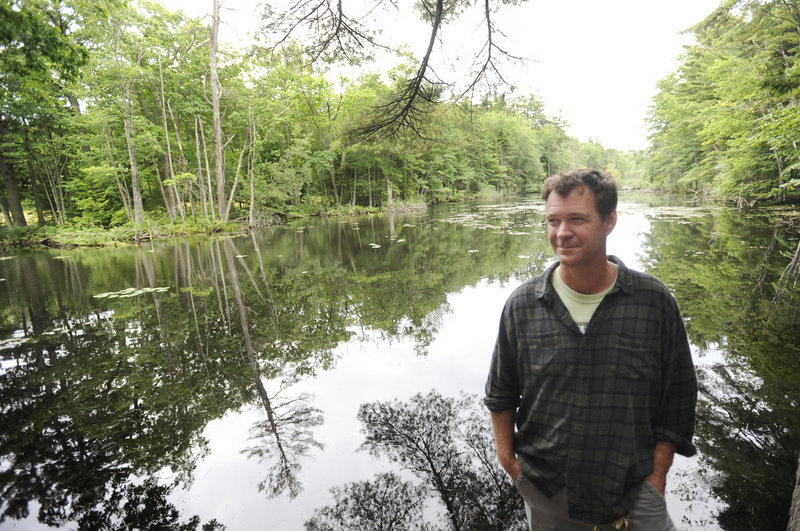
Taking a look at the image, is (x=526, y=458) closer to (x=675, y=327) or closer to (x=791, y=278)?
(x=675, y=327)

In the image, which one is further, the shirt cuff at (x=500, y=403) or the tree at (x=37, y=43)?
the tree at (x=37, y=43)

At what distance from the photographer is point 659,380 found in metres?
1.29

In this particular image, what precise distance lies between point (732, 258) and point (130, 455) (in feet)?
35.7

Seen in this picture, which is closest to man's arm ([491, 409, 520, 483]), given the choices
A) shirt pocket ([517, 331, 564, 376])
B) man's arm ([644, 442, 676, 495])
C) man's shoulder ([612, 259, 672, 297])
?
shirt pocket ([517, 331, 564, 376])

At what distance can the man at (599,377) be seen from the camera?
4.09ft

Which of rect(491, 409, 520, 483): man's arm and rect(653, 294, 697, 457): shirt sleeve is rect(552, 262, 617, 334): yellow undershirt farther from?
rect(491, 409, 520, 483): man's arm

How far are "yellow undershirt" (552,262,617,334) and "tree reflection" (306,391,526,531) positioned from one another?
5.11 feet

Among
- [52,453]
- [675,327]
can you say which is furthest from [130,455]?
[675,327]

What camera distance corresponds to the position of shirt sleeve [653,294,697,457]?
1.28 meters

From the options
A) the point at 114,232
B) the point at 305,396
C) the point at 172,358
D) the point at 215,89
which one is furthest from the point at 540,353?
the point at 215,89

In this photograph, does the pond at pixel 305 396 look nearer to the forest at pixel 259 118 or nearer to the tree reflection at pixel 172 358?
the tree reflection at pixel 172 358

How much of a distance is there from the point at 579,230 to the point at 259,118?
24.8m

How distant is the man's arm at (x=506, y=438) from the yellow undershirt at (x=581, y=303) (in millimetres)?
497

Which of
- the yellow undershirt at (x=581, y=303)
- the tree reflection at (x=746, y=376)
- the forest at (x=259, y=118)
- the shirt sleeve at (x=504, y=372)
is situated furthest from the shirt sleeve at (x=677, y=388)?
the forest at (x=259, y=118)
